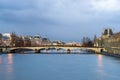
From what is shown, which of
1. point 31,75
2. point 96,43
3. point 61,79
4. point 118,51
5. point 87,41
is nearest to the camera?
point 61,79

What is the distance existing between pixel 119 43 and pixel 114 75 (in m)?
42.1

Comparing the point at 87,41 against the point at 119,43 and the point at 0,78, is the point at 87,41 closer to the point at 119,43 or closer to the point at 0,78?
the point at 119,43

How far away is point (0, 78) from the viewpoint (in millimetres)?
30641

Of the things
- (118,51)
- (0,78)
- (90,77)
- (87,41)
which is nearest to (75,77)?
(90,77)

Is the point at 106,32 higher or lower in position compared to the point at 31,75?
higher

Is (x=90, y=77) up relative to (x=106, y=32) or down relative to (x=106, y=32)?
down

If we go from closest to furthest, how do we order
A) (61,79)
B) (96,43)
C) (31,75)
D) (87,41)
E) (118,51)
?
(61,79)
(31,75)
(118,51)
(96,43)
(87,41)

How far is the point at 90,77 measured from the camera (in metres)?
32.1

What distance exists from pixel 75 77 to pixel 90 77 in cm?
121

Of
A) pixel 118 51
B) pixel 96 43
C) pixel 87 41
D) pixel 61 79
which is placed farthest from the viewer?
pixel 87 41

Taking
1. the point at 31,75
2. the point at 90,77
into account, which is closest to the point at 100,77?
the point at 90,77

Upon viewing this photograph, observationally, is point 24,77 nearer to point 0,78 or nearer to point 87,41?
point 0,78

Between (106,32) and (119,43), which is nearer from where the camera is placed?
(119,43)

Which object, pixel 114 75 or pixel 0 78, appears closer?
pixel 0 78
